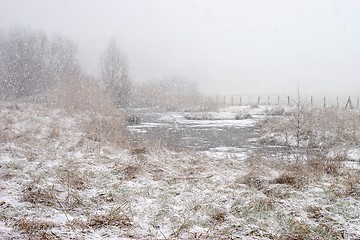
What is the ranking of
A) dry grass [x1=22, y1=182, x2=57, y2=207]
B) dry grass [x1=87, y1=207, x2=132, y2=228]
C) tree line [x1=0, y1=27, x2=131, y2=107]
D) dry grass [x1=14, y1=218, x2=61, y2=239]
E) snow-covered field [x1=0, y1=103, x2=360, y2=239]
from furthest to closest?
1. tree line [x1=0, y1=27, x2=131, y2=107]
2. dry grass [x1=22, y1=182, x2=57, y2=207]
3. dry grass [x1=87, y1=207, x2=132, y2=228]
4. snow-covered field [x1=0, y1=103, x2=360, y2=239]
5. dry grass [x1=14, y1=218, x2=61, y2=239]

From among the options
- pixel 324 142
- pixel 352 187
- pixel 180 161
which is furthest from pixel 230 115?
pixel 352 187

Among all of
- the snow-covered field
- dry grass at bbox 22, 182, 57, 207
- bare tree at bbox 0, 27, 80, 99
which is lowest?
the snow-covered field

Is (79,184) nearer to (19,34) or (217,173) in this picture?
(217,173)

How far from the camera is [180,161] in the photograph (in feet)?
32.0

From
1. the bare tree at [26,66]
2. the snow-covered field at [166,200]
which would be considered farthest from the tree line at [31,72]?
the snow-covered field at [166,200]

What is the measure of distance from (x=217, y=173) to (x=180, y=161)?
85.0 inches

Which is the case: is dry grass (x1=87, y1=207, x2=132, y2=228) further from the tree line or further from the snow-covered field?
the tree line

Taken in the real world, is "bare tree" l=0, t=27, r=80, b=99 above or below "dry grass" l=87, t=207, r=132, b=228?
above

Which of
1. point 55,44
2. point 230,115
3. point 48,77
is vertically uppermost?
point 55,44

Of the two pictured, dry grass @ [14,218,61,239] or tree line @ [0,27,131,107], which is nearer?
dry grass @ [14,218,61,239]

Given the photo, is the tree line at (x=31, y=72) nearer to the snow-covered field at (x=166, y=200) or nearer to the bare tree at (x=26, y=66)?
the bare tree at (x=26, y=66)

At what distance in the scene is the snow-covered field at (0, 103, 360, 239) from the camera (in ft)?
14.5

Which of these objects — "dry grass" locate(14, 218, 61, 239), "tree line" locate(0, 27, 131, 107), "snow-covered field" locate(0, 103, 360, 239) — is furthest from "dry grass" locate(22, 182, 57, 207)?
"tree line" locate(0, 27, 131, 107)

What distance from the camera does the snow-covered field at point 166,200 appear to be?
4.42 metres
